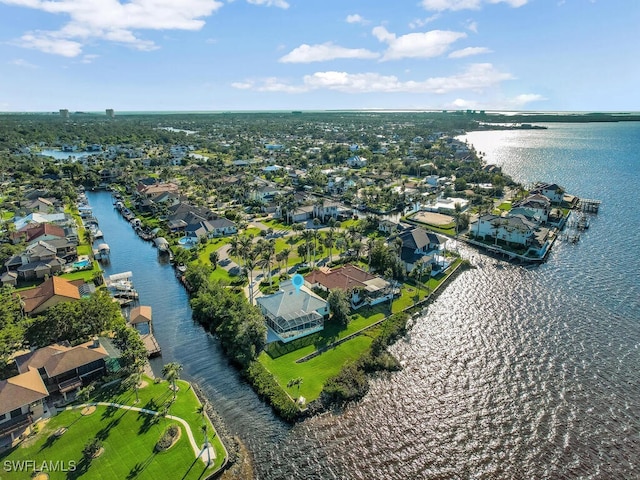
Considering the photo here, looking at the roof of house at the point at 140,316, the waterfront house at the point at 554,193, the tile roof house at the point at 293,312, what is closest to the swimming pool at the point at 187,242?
the roof of house at the point at 140,316

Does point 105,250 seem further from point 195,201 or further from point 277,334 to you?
point 277,334

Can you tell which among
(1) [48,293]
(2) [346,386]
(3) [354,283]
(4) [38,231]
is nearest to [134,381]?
(2) [346,386]

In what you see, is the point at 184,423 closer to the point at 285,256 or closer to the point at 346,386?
the point at 346,386

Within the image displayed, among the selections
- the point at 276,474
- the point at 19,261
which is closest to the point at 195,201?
the point at 19,261

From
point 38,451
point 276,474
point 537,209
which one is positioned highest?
point 537,209

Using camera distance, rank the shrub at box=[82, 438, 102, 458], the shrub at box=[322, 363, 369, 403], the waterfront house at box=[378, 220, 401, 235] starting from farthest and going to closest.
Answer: the waterfront house at box=[378, 220, 401, 235] → the shrub at box=[322, 363, 369, 403] → the shrub at box=[82, 438, 102, 458]

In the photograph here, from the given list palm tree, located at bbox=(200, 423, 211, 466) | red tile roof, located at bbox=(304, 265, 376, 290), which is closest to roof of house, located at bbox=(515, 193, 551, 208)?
red tile roof, located at bbox=(304, 265, 376, 290)

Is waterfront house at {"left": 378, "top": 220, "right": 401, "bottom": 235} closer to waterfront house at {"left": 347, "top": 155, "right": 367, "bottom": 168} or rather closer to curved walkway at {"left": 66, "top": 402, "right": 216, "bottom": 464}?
curved walkway at {"left": 66, "top": 402, "right": 216, "bottom": 464}

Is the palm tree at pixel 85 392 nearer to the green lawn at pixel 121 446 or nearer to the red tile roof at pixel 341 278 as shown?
the green lawn at pixel 121 446
